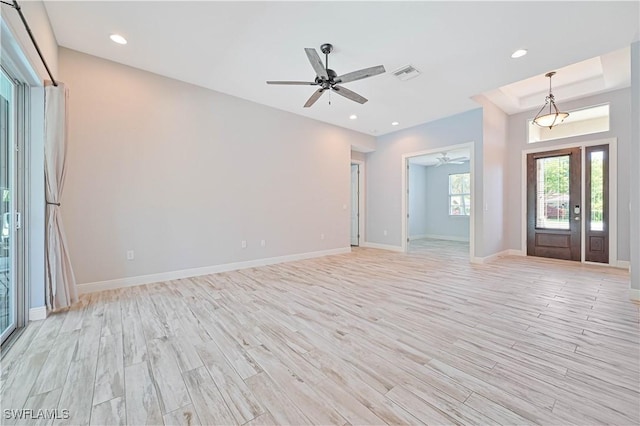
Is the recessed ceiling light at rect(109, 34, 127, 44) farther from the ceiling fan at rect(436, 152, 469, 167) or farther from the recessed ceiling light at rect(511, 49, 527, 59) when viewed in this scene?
the ceiling fan at rect(436, 152, 469, 167)

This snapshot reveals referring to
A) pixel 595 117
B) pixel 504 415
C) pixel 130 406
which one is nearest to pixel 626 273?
pixel 595 117

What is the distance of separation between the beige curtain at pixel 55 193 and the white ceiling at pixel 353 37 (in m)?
0.95

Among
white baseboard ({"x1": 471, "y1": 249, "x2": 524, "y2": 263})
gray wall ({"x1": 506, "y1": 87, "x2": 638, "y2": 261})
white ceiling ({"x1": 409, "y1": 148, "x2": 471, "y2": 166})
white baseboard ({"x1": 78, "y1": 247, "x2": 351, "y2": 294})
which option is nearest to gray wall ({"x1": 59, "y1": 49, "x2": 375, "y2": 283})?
white baseboard ({"x1": 78, "y1": 247, "x2": 351, "y2": 294})

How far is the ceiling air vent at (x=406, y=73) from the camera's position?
376cm

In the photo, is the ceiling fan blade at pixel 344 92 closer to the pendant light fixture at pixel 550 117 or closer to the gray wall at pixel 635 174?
the gray wall at pixel 635 174

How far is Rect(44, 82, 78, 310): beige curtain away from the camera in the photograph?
8.89 ft

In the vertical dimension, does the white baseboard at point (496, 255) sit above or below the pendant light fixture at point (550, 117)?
below

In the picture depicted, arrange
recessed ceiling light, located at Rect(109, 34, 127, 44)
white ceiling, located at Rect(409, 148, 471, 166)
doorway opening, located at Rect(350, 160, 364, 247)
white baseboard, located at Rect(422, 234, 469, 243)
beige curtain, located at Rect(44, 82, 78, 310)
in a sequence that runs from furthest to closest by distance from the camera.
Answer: white baseboard, located at Rect(422, 234, 469, 243) → doorway opening, located at Rect(350, 160, 364, 247) → white ceiling, located at Rect(409, 148, 471, 166) → recessed ceiling light, located at Rect(109, 34, 127, 44) → beige curtain, located at Rect(44, 82, 78, 310)

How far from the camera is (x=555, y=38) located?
3.12 m

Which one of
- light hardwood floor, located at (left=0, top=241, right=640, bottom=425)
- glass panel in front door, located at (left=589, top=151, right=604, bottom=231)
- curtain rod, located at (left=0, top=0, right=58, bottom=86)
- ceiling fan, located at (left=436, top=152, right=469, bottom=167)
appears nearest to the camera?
light hardwood floor, located at (left=0, top=241, right=640, bottom=425)

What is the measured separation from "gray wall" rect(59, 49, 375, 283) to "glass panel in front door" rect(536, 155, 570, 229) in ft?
16.9

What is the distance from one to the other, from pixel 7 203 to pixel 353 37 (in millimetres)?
3841

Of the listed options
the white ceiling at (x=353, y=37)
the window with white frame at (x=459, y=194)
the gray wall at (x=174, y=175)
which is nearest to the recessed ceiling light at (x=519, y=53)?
the white ceiling at (x=353, y=37)

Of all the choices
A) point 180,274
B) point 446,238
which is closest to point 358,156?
point 446,238
